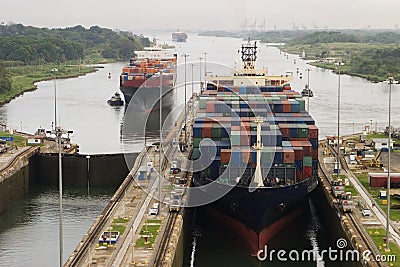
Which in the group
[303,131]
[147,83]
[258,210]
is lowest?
[258,210]

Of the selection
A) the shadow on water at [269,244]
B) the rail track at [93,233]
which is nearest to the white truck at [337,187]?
the shadow on water at [269,244]

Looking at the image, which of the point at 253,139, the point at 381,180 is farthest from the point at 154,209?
the point at 381,180

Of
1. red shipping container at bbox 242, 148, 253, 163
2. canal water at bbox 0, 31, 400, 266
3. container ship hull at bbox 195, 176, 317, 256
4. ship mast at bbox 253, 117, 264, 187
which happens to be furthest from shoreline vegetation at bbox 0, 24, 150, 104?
ship mast at bbox 253, 117, 264, 187

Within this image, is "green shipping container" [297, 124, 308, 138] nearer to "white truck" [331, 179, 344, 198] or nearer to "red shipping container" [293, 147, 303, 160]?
"red shipping container" [293, 147, 303, 160]

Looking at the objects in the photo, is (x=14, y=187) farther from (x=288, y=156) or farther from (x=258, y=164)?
(x=288, y=156)

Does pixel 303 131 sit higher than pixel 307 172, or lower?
higher
